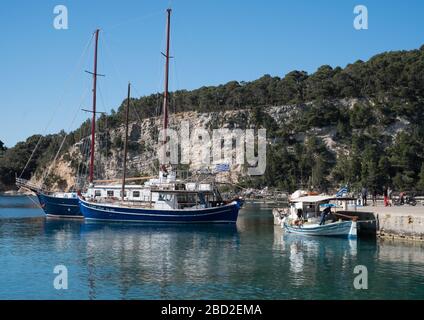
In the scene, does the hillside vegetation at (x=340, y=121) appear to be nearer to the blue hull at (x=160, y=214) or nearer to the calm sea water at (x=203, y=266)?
the blue hull at (x=160, y=214)

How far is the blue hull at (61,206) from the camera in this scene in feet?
196

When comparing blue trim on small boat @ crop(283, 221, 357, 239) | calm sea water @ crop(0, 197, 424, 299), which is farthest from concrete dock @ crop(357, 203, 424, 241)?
blue trim on small boat @ crop(283, 221, 357, 239)

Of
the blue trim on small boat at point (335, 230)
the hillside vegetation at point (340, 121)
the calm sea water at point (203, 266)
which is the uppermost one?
the hillside vegetation at point (340, 121)

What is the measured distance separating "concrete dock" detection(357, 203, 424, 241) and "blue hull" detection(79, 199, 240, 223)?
16856 millimetres

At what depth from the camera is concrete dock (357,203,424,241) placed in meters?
35.2

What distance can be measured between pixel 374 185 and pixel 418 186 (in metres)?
7.43

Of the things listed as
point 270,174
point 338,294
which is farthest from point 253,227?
point 270,174

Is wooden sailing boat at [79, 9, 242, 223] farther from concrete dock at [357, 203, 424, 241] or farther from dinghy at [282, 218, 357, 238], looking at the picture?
concrete dock at [357, 203, 424, 241]

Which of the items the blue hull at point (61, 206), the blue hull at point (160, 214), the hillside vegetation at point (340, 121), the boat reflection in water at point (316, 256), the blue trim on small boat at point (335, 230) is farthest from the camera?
the hillside vegetation at point (340, 121)

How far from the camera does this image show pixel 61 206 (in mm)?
60094

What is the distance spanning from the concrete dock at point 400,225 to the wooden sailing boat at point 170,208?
16.9m

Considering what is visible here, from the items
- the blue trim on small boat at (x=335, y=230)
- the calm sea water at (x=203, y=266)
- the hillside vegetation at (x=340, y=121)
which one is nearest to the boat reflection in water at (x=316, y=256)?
the calm sea water at (x=203, y=266)
